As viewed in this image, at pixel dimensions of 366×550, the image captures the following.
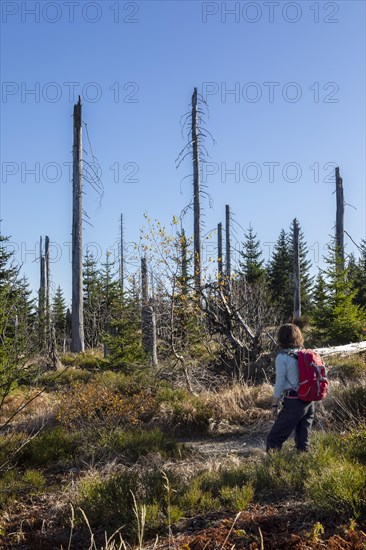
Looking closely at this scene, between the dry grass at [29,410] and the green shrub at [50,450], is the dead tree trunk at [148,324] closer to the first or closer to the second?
the dry grass at [29,410]

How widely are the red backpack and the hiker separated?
0.25 feet

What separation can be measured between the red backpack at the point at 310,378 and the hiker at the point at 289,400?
0.08 meters

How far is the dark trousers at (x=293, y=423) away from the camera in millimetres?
6441

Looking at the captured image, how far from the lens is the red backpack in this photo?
6293 mm

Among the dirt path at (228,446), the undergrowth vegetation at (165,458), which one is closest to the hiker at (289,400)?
the undergrowth vegetation at (165,458)

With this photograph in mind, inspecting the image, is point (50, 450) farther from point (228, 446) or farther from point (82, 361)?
point (82, 361)

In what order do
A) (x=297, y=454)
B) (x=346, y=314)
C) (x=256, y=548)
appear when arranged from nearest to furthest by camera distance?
(x=256, y=548) → (x=297, y=454) → (x=346, y=314)

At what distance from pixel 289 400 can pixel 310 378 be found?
0.38m

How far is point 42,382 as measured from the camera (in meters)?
16.4

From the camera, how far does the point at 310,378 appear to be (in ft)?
20.7

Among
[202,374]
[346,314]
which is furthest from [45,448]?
[346,314]

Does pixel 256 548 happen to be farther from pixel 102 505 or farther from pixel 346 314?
pixel 346 314

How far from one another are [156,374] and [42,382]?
16.2 ft

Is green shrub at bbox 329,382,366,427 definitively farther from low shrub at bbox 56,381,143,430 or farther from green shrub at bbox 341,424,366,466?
low shrub at bbox 56,381,143,430
